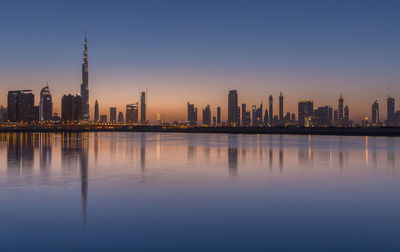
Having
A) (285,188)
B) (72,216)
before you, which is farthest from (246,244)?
(285,188)

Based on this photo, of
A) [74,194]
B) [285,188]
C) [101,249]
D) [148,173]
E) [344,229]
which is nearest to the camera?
[101,249]

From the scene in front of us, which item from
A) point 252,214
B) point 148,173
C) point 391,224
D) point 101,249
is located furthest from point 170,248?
point 148,173

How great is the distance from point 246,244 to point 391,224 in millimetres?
4611

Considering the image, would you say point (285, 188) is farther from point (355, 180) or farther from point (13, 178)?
point (13, 178)

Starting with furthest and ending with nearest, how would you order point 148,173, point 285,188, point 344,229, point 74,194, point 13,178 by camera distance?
1. point 148,173
2. point 13,178
3. point 285,188
4. point 74,194
5. point 344,229

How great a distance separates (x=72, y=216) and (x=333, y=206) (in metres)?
8.47

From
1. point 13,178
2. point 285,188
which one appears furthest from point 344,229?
point 13,178

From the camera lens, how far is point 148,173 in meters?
19.3

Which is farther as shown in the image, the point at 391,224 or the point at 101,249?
the point at 391,224

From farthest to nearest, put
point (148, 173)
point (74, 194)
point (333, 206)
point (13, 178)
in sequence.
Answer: point (148, 173) < point (13, 178) < point (74, 194) < point (333, 206)

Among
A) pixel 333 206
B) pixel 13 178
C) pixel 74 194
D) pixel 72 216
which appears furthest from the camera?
pixel 13 178

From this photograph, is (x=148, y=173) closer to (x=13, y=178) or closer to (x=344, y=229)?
(x=13, y=178)

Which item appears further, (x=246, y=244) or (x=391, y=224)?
(x=391, y=224)

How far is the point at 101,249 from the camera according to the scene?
7.31 m
